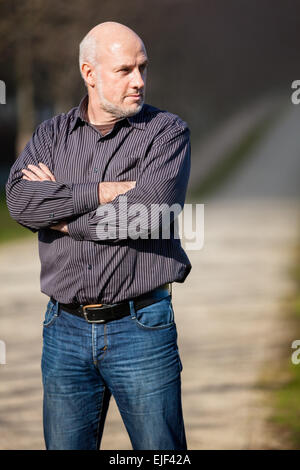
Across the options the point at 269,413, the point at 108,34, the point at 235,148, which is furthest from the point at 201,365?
the point at 235,148

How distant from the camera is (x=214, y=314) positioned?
765cm

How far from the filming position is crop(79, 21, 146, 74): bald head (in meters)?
3.07

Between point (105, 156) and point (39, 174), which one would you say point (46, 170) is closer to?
point (39, 174)

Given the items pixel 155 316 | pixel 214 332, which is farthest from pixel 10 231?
pixel 155 316

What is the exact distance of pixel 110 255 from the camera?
3066 mm

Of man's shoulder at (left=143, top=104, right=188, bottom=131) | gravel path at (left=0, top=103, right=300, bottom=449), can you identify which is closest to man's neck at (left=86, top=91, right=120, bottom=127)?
man's shoulder at (left=143, top=104, right=188, bottom=131)

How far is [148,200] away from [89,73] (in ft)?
1.88

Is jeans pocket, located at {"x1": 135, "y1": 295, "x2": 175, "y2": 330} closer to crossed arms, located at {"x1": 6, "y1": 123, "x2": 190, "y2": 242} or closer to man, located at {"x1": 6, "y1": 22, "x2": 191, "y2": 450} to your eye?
man, located at {"x1": 6, "y1": 22, "x2": 191, "y2": 450}

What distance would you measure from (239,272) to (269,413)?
490 centimetres

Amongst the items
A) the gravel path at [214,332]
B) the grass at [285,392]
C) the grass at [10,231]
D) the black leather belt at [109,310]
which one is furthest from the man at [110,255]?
the grass at [10,231]

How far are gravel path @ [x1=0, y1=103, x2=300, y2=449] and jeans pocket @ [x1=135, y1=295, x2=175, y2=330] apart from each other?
1.59 meters

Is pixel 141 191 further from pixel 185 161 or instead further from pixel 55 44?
pixel 55 44

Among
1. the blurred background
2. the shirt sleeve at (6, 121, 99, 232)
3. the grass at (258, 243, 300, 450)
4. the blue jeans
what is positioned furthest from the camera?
the blurred background

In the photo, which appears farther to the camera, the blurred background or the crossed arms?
the blurred background
